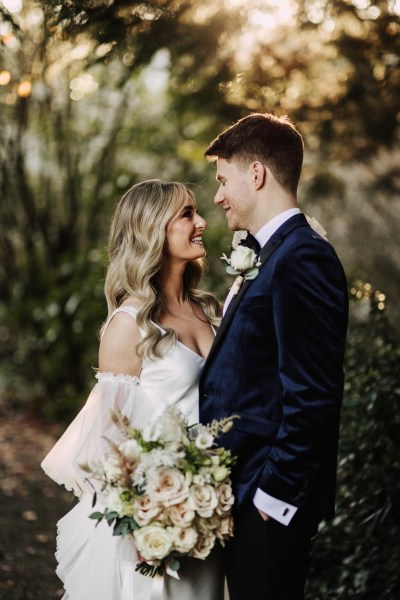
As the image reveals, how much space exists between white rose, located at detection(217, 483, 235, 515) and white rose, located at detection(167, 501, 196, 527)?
0.12 m

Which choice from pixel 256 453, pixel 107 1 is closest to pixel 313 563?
pixel 256 453

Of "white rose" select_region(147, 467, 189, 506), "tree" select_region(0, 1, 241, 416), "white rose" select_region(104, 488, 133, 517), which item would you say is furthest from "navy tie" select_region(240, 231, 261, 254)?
"tree" select_region(0, 1, 241, 416)

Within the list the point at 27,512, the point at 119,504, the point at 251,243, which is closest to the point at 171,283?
the point at 251,243

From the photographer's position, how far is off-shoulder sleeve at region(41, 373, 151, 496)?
268 cm

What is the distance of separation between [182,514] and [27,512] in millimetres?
4240

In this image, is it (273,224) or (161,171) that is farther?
(161,171)

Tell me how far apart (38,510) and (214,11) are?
14.0ft

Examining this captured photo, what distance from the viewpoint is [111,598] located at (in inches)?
112

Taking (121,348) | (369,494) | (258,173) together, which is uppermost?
(258,173)

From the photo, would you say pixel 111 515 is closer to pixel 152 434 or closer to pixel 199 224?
pixel 152 434

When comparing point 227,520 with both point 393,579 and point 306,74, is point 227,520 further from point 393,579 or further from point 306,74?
point 306,74

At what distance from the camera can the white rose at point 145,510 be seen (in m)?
2.14

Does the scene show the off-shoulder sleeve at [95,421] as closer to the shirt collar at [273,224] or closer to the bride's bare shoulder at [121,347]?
the bride's bare shoulder at [121,347]

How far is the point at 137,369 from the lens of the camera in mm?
2883
